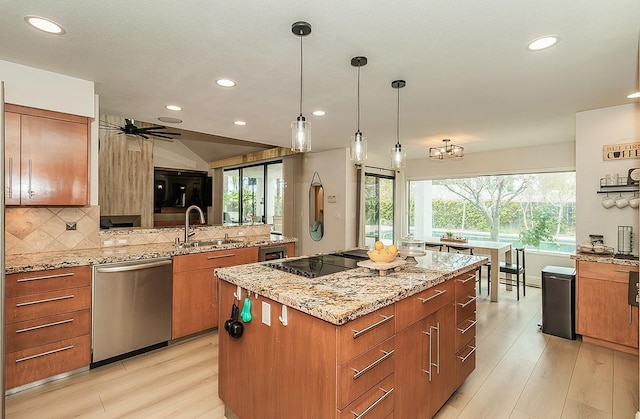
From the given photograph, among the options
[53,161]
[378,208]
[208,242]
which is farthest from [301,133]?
[378,208]

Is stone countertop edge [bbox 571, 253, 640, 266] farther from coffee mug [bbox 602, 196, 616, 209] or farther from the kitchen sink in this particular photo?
the kitchen sink

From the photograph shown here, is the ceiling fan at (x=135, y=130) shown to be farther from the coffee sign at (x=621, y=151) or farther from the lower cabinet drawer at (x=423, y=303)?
the coffee sign at (x=621, y=151)

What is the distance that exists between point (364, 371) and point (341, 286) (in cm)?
43

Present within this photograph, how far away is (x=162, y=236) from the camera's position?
349 centimetres

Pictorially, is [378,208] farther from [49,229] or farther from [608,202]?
[49,229]

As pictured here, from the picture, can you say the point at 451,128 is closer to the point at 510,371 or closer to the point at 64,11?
the point at 510,371

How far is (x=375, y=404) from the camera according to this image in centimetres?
143

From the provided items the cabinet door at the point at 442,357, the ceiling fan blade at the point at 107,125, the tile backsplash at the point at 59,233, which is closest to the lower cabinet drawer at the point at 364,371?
the cabinet door at the point at 442,357

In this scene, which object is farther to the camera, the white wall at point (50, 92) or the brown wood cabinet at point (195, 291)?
the brown wood cabinet at point (195, 291)

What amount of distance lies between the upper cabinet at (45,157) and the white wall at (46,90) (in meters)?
0.06

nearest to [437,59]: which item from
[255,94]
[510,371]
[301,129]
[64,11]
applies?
[301,129]

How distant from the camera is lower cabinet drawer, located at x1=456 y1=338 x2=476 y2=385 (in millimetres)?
2147

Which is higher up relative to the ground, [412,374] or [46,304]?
[46,304]

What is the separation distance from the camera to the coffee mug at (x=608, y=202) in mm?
3207
